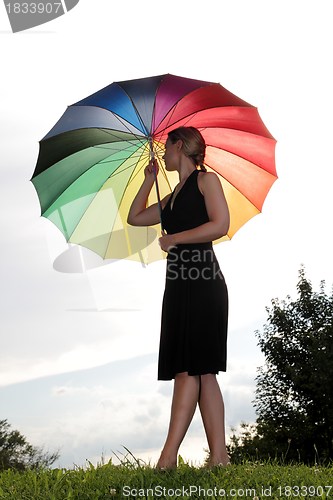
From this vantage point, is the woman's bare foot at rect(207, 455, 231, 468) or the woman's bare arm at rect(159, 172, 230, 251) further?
the woman's bare foot at rect(207, 455, 231, 468)

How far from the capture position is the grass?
17.8 feet

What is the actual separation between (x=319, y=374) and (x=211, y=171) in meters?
19.1

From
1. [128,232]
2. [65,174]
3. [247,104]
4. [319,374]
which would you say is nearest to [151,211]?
[128,232]

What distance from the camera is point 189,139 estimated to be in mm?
6258

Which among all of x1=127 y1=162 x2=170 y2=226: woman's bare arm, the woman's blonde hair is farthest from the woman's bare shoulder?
x1=127 y1=162 x2=170 y2=226: woman's bare arm

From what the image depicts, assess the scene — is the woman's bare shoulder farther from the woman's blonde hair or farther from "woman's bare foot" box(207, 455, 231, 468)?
"woman's bare foot" box(207, 455, 231, 468)

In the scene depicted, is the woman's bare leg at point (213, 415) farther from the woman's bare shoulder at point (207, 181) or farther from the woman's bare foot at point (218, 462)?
the woman's bare shoulder at point (207, 181)

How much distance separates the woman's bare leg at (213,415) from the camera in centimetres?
611

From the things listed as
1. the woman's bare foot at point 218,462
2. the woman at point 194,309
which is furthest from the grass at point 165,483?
the woman at point 194,309

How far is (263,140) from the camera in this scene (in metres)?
6.80

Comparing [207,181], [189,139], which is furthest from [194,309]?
[189,139]

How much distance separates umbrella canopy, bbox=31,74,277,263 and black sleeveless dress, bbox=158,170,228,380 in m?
0.69

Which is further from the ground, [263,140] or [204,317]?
[263,140]

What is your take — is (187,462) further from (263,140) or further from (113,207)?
(263,140)
